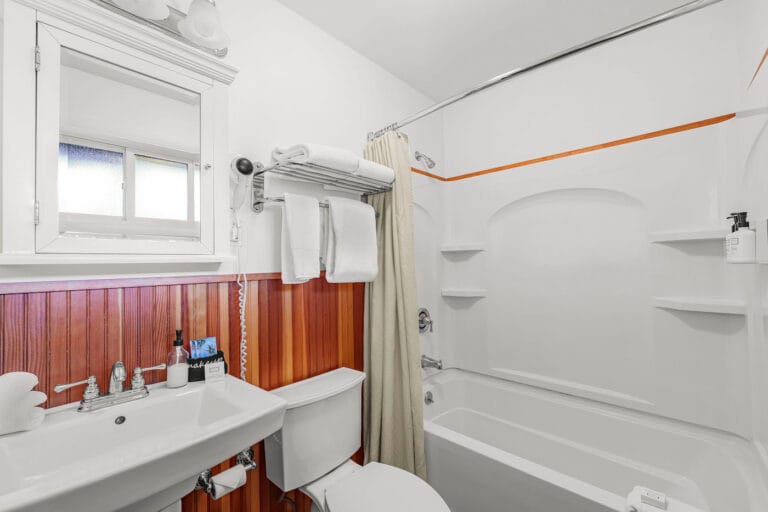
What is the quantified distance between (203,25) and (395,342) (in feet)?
5.33

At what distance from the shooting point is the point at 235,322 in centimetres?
139

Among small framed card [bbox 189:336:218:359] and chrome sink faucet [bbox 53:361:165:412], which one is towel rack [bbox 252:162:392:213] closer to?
small framed card [bbox 189:336:218:359]

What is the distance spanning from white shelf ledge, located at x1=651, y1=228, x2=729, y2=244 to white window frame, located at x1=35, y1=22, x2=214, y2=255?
7.24ft

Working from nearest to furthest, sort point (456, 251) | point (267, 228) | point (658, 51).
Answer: point (267, 228) → point (658, 51) → point (456, 251)

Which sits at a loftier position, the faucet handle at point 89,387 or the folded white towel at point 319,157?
the folded white towel at point 319,157

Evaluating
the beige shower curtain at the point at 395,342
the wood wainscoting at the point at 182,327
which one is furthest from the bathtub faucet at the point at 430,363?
the wood wainscoting at the point at 182,327

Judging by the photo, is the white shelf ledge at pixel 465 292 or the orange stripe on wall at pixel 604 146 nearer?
the orange stripe on wall at pixel 604 146

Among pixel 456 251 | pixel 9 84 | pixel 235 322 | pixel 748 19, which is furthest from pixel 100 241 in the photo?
pixel 748 19

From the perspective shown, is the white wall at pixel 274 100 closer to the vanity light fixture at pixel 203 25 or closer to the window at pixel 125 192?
the window at pixel 125 192

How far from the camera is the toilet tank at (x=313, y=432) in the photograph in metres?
1.33

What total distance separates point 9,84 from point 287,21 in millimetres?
1186

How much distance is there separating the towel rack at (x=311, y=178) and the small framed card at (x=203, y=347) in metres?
0.59

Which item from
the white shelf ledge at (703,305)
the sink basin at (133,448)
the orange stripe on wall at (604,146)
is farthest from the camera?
the orange stripe on wall at (604,146)

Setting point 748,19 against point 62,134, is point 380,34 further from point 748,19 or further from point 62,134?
point 748,19
